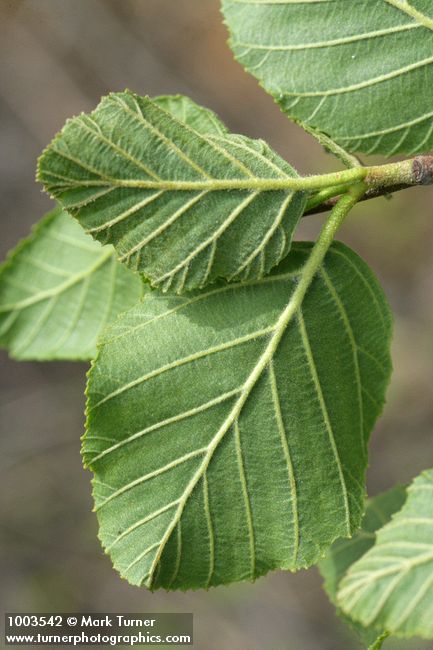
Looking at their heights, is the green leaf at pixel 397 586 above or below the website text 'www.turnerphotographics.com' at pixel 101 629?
below

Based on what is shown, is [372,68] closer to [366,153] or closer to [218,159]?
[366,153]

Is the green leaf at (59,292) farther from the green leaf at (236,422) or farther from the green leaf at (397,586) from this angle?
the green leaf at (397,586)

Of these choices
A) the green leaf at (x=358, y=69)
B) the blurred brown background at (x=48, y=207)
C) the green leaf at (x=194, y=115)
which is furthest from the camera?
the blurred brown background at (x=48, y=207)

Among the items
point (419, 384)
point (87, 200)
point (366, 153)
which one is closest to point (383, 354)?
point (366, 153)

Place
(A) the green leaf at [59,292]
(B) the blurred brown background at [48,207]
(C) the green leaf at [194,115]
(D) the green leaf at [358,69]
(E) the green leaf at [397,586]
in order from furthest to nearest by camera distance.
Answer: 1. (B) the blurred brown background at [48,207]
2. (A) the green leaf at [59,292]
3. (C) the green leaf at [194,115]
4. (D) the green leaf at [358,69]
5. (E) the green leaf at [397,586]

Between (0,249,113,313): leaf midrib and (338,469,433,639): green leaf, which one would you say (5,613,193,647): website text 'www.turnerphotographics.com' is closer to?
(0,249,113,313): leaf midrib

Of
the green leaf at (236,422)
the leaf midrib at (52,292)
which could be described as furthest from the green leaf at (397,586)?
the leaf midrib at (52,292)

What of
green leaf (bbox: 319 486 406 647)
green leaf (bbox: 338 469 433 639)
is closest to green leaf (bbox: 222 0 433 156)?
green leaf (bbox: 338 469 433 639)

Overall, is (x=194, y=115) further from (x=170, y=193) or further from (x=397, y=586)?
(x=397, y=586)
